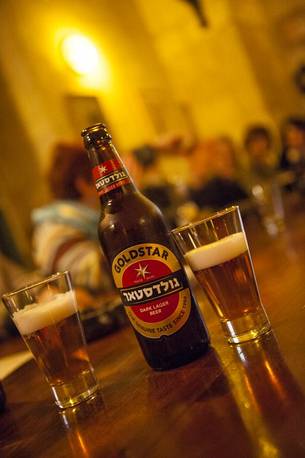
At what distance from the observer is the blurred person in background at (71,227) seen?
1882mm

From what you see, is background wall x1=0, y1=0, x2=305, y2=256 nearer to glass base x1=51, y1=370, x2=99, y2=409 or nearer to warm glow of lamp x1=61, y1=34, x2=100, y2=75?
warm glow of lamp x1=61, y1=34, x2=100, y2=75

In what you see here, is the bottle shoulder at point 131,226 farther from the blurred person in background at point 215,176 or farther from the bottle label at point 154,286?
the blurred person in background at point 215,176

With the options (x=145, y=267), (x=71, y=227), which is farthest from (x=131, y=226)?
(x=71, y=227)

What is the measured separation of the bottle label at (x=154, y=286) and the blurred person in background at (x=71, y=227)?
4.14ft

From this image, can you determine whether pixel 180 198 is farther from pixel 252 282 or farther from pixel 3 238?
pixel 252 282

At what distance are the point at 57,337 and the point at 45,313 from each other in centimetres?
3

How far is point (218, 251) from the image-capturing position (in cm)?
58

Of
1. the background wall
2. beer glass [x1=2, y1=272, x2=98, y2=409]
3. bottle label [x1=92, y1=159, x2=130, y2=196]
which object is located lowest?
beer glass [x1=2, y1=272, x2=98, y2=409]

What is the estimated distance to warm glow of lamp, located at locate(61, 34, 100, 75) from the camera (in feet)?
13.5

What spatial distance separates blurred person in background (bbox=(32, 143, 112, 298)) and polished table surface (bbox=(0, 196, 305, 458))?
1105 mm

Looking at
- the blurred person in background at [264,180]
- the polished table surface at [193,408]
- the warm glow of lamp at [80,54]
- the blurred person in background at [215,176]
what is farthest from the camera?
the warm glow of lamp at [80,54]

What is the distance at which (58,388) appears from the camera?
0.62 m

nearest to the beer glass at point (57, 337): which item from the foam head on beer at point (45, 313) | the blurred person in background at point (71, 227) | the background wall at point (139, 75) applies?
the foam head on beer at point (45, 313)

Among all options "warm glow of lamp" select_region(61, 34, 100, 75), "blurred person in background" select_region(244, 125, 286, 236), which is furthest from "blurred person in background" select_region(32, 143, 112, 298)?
"warm glow of lamp" select_region(61, 34, 100, 75)
